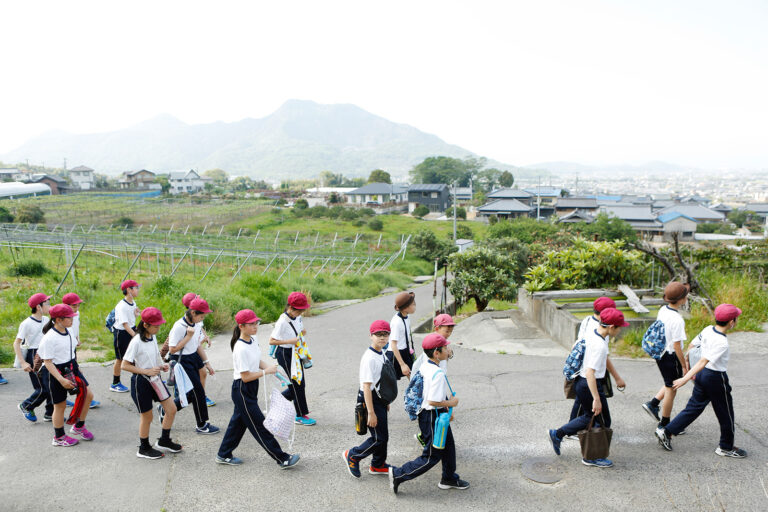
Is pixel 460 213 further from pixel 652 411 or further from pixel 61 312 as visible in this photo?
pixel 61 312

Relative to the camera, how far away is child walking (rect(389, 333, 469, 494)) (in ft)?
15.2

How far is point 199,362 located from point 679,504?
541 centimetres

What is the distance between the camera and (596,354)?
5.24 meters

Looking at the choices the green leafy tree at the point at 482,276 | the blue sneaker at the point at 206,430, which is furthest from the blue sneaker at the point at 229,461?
the green leafy tree at the point at 482,276

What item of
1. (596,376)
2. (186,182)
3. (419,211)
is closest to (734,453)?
(596,376)

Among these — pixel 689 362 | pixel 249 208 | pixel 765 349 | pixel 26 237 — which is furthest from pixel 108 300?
pixel 249 208

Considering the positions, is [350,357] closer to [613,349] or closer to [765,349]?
[613,349]

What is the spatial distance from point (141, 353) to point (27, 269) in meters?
16.7

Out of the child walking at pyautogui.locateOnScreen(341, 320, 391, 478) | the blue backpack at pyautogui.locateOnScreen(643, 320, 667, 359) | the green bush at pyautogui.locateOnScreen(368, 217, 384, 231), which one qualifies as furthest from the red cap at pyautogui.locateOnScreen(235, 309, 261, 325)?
the green bush at pyautogui.locateOnScreen(368, 217, 384, 231)

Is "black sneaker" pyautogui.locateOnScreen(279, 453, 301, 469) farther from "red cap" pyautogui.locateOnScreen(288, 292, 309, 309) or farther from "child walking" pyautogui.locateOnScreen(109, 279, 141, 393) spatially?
"child walking" pyautogui.locateOnScreen(109, 279, 141, 393)

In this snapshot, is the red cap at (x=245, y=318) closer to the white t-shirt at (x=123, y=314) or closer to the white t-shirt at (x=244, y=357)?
the white t-shirt at (x=244, y=357)

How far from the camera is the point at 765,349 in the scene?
30.8 feet

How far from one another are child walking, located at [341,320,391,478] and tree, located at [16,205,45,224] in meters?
46.1

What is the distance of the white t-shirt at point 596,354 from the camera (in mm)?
5234
